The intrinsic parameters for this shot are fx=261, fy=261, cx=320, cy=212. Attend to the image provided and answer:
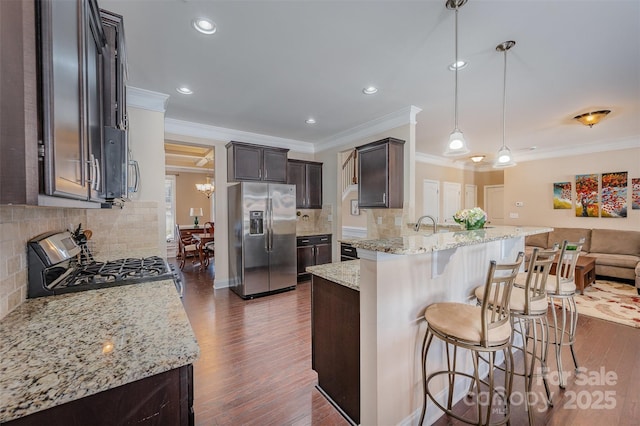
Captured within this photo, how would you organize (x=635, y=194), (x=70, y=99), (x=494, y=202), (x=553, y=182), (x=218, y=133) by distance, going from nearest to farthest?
(x=70, y=99)
(x=218, y=133)
(x=635, y=194)
(x=553, y=182)
(x=494, y=202)

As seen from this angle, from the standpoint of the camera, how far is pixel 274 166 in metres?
4.50

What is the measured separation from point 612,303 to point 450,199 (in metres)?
4.18

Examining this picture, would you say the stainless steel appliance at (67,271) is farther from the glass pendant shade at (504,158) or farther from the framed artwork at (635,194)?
the framed artwork at (635,194)

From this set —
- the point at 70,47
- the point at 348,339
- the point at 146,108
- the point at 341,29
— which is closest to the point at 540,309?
the point at 348,339

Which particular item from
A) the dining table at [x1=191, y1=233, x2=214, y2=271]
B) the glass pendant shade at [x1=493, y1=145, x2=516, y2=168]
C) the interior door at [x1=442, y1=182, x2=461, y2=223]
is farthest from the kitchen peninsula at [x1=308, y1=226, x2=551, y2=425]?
the interior door at [x1=442, y1=182, x2=461, y2=223]

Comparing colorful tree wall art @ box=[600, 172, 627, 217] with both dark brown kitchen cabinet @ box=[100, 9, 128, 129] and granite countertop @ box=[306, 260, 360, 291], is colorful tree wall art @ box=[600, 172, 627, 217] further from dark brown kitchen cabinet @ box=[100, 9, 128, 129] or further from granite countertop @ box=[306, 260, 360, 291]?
dark brown kitchen cabinet @ box=[100, 9, 128, 129]

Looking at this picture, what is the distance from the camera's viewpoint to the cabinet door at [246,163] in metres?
4.20

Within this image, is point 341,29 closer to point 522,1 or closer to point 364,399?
point 522,1

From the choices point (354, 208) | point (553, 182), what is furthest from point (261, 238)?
point (553, 182)

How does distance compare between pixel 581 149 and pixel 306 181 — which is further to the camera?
pixel 581 149

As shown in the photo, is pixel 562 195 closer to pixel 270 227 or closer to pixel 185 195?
pixel 270 227

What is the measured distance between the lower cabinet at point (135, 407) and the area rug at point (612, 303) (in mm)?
4716

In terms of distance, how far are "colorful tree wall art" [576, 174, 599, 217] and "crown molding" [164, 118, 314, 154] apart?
→ 613cm

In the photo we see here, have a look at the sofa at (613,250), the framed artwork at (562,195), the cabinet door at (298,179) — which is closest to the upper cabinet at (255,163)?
the cabinet door at (298,179)
